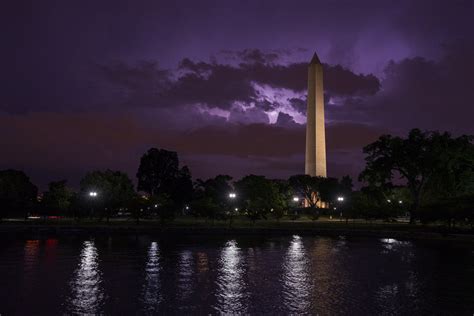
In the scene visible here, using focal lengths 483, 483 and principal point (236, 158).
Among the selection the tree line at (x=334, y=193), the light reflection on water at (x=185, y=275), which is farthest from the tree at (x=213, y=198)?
the light reflection on water at (x=185, y=275)

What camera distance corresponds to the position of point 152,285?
86.7ft

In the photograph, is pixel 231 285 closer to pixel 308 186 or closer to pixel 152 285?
pixel 152 285

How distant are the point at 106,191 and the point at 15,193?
19427 millimetres

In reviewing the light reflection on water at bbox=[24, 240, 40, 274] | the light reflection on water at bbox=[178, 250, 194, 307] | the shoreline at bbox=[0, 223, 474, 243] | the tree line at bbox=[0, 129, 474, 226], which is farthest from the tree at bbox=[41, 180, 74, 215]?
the light reflection on water at bbox=[178, 250, 194, 307]

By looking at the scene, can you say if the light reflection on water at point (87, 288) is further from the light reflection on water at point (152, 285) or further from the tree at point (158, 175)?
the tree at point (158, 175)

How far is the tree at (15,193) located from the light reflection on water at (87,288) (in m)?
44.5

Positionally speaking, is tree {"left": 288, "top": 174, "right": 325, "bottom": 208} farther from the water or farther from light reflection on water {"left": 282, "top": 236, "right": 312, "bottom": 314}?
light reflection on water {"left": 282, "top": 236, "right": 312, "bottom": 314}

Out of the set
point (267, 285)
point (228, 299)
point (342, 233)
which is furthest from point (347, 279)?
point (342, 233)

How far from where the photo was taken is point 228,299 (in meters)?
23.1

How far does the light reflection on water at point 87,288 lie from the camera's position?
21.2m

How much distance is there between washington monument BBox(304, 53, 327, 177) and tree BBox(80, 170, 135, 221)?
36787 mm

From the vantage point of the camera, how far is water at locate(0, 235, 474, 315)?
850 inches

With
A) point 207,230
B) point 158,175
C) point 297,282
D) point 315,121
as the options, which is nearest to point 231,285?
point 297,282

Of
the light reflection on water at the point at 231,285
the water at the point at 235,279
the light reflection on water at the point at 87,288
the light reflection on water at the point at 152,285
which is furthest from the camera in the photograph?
the light reflection on water at the point at 152,285
